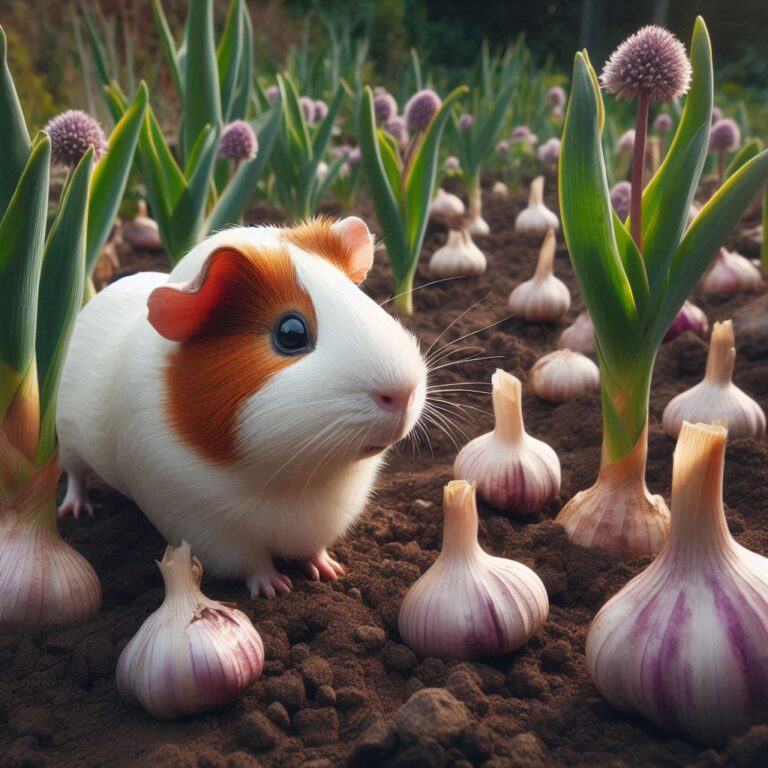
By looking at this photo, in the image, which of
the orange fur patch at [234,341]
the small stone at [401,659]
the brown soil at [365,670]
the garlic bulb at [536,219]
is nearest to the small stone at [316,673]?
the brown soil at [365,670]

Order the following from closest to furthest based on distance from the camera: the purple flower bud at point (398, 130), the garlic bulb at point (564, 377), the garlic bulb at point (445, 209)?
the garlic bulb at point (564, 377) < the garlic bulb at point (445, 209) < the purple flower bud at point (398, 130)

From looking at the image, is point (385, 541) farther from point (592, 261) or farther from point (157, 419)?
point (592, 261)

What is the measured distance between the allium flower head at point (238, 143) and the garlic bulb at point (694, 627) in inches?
78.1

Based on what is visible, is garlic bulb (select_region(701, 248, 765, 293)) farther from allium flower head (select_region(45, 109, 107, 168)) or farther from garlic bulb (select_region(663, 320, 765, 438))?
allium flower head (select_region(45, 109, 107, 168))

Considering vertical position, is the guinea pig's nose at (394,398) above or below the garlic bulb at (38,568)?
above

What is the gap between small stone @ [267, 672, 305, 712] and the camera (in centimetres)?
134

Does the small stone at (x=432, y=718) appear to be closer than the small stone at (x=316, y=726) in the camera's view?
Yes

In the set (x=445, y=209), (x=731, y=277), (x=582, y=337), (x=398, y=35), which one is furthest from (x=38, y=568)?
(x=398, y=35)

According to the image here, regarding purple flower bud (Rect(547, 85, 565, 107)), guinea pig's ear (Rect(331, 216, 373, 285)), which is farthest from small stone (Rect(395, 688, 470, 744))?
purple flower bud (Rect(547, 85, 565, 107))

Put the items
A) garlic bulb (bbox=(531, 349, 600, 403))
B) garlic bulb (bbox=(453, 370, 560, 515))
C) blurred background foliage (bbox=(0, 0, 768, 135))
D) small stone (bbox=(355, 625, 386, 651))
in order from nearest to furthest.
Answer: small stone (bbox=(355, 625, 386, 651))
garlic bulb (bbox=(453, 370, 560, 515))
blurred background foliage (bbox=(0, 0, 768, 135))
garlic bulb (bbox=(531, 349, 600, 403))

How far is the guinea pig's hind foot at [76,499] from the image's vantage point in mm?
2057

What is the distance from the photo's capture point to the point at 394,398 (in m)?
1.36

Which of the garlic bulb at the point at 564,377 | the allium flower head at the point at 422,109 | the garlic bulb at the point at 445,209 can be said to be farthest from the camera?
the garlic bulb at the point at 445,209

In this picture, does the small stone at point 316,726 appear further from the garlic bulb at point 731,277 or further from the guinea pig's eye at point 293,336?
the garlic bulb at point 731,277
